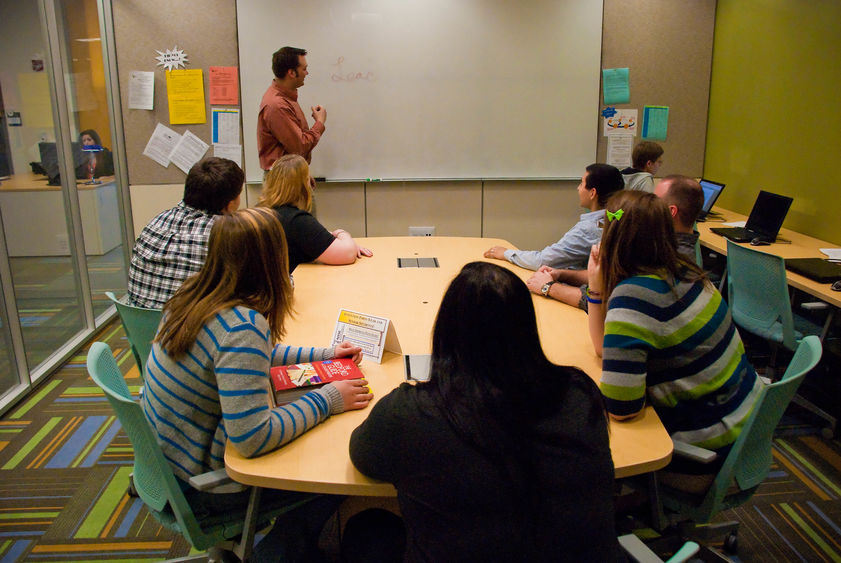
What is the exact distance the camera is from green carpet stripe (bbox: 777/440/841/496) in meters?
2.58

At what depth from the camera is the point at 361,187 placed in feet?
16.3

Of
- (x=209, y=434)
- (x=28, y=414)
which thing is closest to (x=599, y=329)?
(x=209, y=434)

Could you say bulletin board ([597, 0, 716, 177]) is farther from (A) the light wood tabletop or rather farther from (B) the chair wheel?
(B) the chair wheel

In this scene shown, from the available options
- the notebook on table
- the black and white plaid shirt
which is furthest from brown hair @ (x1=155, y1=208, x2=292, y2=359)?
the notebook on table

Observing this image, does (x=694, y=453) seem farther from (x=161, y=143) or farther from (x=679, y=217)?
(x=161, y=143)

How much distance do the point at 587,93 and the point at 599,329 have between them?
3.44m

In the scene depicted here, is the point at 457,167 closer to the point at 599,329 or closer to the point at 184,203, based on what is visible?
the point at 184,203

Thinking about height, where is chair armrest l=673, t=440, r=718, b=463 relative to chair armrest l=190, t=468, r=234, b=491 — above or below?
above

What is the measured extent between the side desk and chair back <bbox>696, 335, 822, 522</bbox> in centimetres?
323

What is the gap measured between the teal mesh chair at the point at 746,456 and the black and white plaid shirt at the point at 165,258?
1724 millimetres

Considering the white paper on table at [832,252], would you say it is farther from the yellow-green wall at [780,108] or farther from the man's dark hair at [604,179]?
the man's dark hair at [604,179]

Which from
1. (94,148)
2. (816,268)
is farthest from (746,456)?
(94,148)

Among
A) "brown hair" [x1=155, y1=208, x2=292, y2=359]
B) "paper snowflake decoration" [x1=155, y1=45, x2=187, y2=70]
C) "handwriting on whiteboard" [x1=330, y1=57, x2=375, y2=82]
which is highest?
"paper snowflake decoration" [x1=155, y1=45, x2=187, y2=70]

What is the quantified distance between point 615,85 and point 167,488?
4.44 m
